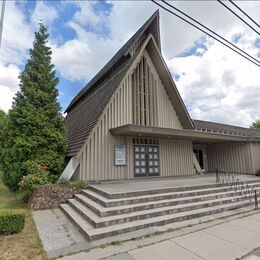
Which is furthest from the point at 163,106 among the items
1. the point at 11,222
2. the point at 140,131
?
the point at 11,222

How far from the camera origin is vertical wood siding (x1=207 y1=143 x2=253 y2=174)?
49.6ft

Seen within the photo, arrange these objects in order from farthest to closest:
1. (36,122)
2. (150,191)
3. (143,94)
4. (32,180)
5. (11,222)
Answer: (143,94) < (36,122) < (32,180) < (150,191) < (11,222)

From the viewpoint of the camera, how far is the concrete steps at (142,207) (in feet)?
17.1

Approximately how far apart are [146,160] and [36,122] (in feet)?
20.9

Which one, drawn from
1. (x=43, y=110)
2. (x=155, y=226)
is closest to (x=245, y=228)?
(x=155, y=226)

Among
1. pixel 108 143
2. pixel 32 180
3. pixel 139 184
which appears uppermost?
pixel 108 143

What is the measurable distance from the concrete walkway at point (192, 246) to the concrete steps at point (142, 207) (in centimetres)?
58

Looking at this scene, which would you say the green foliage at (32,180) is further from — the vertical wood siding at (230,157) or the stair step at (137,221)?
the vertical wood siding at (230,157)

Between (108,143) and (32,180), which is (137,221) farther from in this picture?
(108,143)

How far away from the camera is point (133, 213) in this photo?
5793 millimetres

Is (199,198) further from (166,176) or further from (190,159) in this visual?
(190,159)

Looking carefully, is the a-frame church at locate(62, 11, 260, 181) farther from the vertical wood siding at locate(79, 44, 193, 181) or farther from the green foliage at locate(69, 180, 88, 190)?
the green foliage at locate(69, 180, 88, 190)

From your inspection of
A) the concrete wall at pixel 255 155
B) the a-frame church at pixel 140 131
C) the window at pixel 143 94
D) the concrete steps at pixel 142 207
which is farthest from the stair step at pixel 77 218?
the concrete wall at pixel 255 155

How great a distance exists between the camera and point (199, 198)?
7.30 m
